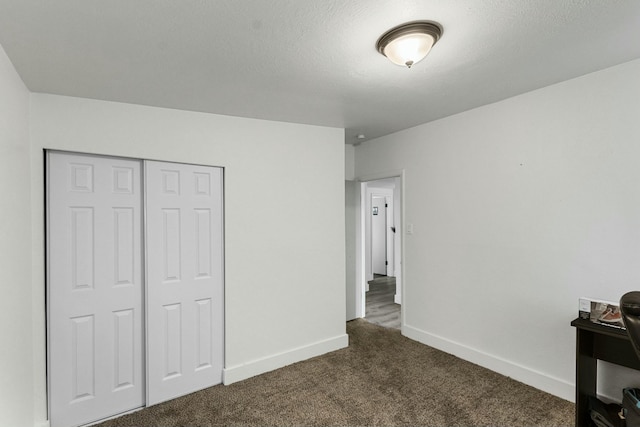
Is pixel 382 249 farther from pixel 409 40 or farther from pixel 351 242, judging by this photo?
pixel 409 40

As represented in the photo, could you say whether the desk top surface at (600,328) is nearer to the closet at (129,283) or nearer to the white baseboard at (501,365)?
the white baseboard at (501,365)

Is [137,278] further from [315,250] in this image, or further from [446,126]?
[446,126]

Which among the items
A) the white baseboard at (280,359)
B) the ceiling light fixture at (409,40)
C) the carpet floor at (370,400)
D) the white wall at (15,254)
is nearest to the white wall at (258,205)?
the white baseboard at (280,359)

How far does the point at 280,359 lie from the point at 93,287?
1705 millimetres

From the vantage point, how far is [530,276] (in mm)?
2639

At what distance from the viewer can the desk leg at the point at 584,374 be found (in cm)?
210

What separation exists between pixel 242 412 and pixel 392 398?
1.14 metres

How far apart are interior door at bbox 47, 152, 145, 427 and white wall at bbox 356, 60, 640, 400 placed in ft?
9.01

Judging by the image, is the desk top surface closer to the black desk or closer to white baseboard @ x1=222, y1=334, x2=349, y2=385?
the black desk

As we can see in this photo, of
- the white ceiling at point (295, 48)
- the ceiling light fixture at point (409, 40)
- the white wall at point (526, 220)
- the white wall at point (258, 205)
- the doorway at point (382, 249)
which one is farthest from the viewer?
the doorway at point (382, 249)

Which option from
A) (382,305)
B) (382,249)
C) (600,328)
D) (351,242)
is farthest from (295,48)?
(382,249)

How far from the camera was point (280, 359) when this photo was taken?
312 centimetres

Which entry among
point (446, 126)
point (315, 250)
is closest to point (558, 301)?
point (446, 126)

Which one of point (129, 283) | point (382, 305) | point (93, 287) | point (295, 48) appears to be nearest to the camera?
point (295, 48)
